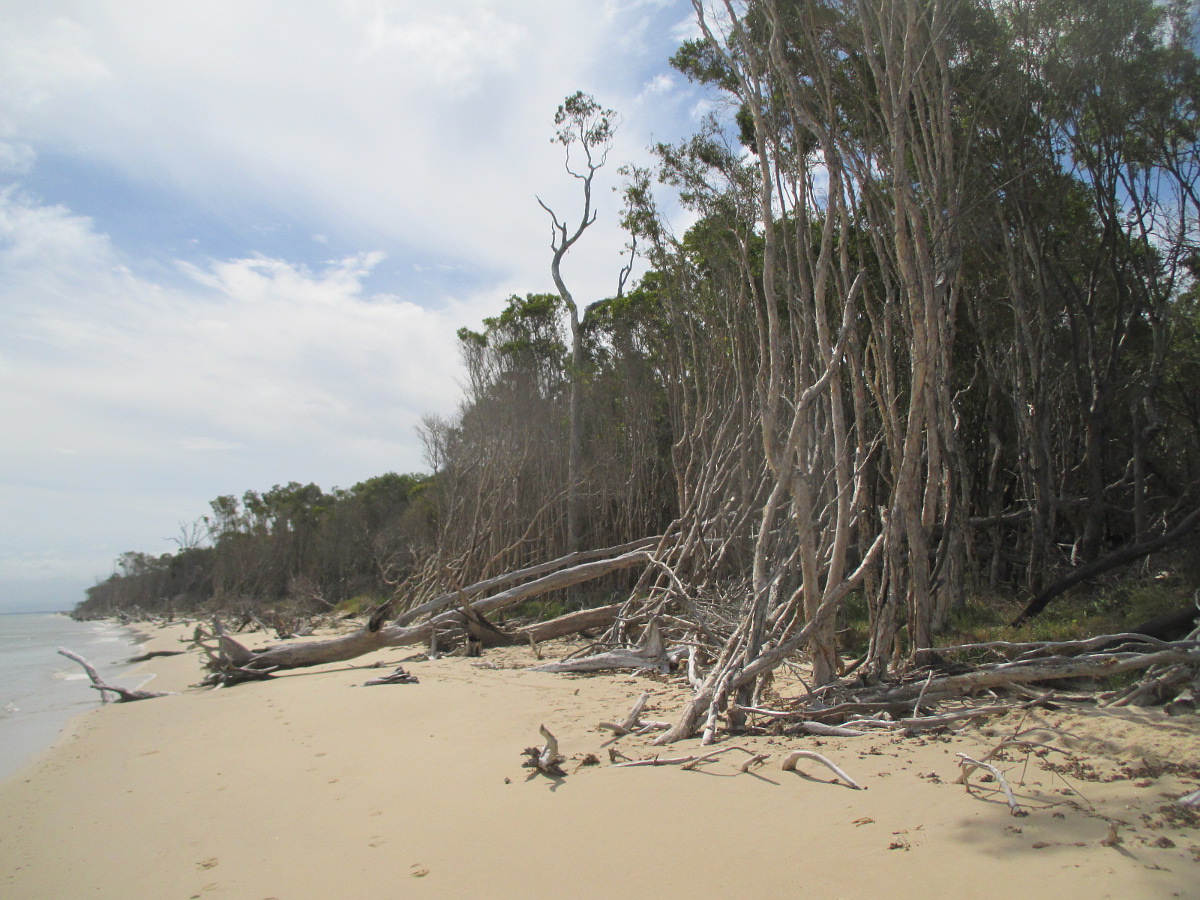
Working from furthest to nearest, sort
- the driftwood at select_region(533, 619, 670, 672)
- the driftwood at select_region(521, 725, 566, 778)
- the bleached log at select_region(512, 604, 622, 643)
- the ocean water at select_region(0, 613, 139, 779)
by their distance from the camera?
the bleached log at select_region(512, 604, 622, 643) < the driftwood at select_region(533, 619, 670, 672) < the ocean water at select_region(0, 613, 139, 779) < the driftwood at select_region(521, 725, 566, 778)

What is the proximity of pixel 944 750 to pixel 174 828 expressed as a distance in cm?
426

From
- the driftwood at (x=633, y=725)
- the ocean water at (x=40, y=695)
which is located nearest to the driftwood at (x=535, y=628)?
the driftwood at (x=633, y=725)

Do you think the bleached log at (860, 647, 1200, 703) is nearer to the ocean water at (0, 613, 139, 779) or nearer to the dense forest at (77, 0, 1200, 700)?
the dense forest at (77, 0, 1200, 700)

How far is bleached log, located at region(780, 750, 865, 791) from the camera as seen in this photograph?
10.8 ft

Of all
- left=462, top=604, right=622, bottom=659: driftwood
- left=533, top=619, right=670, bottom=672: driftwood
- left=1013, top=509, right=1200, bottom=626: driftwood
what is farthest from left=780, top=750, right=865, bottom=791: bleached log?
left=462, top=604, right=622, bottom=659: driftwood

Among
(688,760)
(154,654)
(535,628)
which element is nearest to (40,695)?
(154,654)

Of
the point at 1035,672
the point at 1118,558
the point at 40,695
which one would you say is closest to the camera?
the point at 1035,672

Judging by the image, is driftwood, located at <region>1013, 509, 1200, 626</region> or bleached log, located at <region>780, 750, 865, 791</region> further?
driftwood, located at <region>1013, 509, 1200, 626</region>

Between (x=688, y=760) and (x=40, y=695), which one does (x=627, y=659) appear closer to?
(x=688, y=760)

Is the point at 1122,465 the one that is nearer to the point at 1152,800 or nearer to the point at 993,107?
the point at 993,107

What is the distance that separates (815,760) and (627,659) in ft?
13.5

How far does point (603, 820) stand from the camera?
331 centimetres

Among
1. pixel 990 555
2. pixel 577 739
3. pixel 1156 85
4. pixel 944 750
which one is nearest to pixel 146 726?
pixel 577 739

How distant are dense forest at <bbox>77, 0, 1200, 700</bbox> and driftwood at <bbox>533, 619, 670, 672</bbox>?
0.35 meters
